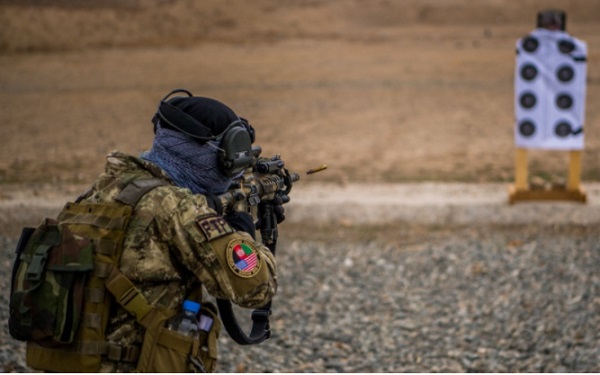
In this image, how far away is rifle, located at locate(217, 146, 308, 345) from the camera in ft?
13.5

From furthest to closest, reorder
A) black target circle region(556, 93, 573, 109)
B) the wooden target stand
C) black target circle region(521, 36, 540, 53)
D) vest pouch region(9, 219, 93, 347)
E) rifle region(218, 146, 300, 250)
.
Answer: the wooden target stand
black target circle region(556, 93, 573, 109)
black target circle region(521, 36, 540, 53)
rifle region(218, 146, 300, 250)
vest pouch region(9, 219, 93, 347)

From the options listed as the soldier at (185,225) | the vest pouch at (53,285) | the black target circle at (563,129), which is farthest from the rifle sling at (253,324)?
the black target circle at (563,129)

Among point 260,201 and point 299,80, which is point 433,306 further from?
point 299,80

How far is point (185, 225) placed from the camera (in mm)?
3689

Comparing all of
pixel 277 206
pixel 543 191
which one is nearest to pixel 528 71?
pixel 543 191

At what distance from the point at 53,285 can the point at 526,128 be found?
8.74 m

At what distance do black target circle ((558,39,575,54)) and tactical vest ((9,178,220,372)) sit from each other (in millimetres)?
8409

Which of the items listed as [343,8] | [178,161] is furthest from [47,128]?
[343,8]

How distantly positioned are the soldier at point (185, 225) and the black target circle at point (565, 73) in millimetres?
8124

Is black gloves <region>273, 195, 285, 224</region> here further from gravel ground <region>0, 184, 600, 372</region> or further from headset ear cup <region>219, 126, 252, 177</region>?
gravel ground <region>0, 184, 600, 372</region>

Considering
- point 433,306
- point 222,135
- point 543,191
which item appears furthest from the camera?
point 543,191

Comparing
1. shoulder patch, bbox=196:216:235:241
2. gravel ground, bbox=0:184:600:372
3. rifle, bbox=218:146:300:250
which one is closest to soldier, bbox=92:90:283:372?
shoulder patch, bbox=196:216:235:241

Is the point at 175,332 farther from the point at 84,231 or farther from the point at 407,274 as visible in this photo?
the point at 407,274

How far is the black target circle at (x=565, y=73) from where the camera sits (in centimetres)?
1141
